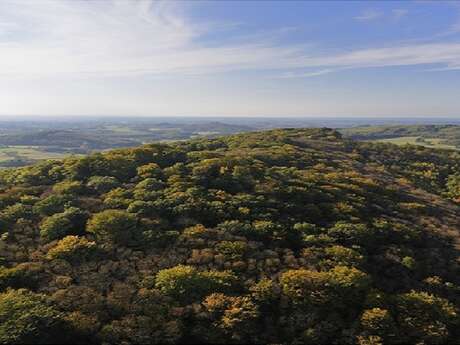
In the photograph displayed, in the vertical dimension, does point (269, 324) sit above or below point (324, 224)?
below

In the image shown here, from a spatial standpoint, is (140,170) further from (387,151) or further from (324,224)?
(387,151)

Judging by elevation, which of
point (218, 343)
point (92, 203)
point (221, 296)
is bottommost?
point (218, 343)

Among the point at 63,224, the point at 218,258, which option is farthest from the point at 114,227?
the point at 218,258

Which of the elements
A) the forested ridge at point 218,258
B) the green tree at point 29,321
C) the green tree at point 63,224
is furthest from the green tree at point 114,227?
the green tree at point 29,321

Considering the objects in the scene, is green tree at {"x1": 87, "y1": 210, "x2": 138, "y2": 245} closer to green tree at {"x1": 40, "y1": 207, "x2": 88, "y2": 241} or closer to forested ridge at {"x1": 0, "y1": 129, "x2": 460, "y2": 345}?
forested ridge at {"x1": 0, "y1": 129, "x2": 460, "y2": 345}

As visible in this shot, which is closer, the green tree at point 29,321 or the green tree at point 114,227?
the green tree at point 29,321

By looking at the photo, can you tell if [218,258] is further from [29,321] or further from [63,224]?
[63,224]

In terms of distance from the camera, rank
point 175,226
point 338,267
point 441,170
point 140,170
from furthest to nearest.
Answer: point 441,170 → point 140,170 → point 175,226 → point 338,267

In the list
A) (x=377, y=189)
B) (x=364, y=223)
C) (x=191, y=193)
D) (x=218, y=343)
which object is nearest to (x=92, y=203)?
(x=191, y=193)

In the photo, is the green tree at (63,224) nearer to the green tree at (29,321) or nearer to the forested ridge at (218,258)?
the forested ridge at (218,258)
